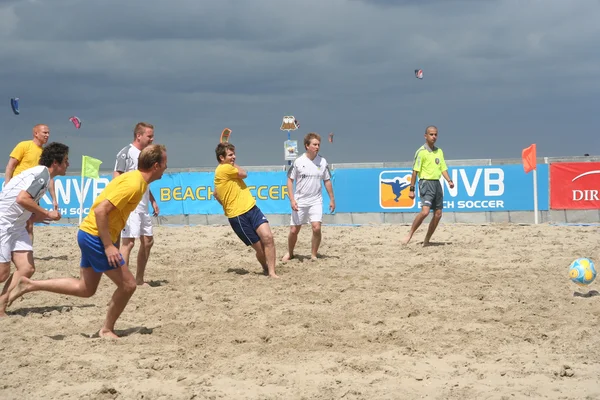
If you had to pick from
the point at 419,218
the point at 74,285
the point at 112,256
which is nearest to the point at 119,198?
the point at 112,256

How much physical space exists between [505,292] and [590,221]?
8093mm

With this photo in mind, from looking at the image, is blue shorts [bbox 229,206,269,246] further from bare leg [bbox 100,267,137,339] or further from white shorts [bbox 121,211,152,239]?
bare leg [bbox 100,267,137,339]

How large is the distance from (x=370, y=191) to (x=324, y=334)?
33.7ft

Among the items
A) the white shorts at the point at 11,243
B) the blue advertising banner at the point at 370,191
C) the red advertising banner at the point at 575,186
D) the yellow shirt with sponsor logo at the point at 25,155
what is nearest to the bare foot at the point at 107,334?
the white shorts at the point at 11,243

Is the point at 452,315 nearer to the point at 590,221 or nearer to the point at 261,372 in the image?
the point at 261,372

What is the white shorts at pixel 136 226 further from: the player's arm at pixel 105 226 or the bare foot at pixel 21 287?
the player's arm at pixel 105 226

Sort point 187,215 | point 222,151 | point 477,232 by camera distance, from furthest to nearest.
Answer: point 187,215 < point 477,232 < point 222,151

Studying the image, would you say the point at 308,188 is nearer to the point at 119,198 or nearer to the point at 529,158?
the point at 119,198

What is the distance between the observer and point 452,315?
6582 mm

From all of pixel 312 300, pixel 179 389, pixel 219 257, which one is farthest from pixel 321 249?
pixel 179 389

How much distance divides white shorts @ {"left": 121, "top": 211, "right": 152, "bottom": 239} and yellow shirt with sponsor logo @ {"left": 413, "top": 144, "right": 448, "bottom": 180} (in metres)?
5.08

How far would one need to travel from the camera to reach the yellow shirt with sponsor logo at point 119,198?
17.8 ft

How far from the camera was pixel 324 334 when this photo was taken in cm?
593

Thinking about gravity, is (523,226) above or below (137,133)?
below
